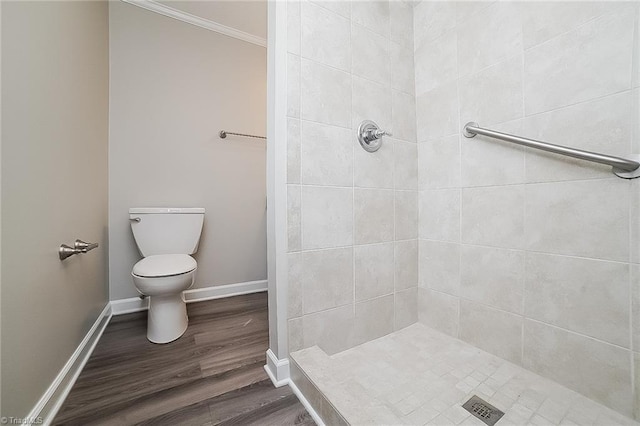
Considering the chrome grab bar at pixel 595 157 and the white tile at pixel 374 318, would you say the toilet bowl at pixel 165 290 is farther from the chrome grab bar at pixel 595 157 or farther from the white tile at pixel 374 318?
the chrome grab bar at pixel 595 157

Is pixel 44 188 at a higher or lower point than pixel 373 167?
lower

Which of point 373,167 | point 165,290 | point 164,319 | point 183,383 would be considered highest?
point 373,167

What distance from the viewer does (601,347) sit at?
74 centimetres

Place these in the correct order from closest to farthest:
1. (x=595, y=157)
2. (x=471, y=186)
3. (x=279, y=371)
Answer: (x=595, y=157) → (x=279, y=371) → (x=471, y=186)

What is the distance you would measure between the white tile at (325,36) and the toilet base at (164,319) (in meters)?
1.36

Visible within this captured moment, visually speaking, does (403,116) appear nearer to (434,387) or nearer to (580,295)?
(580,295)

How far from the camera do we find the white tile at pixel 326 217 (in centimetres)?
97

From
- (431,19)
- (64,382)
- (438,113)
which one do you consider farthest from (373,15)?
(64,382)

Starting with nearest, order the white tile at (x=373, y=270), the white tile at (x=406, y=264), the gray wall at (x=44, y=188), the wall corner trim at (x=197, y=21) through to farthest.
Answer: the gray wall at (x=44, y=188)
the white tile at (x=373, y=270)
the white tile at (x=406, y=264)
the wall corner trim at (x=197, y=21)

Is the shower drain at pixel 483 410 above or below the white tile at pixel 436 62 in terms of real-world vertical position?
below

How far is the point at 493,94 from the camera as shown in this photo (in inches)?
38.8

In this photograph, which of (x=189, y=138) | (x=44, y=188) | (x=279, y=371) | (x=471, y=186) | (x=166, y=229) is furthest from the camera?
(x=189, y=138)

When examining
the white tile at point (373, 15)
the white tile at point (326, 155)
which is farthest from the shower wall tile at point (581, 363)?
the white tile at point (373, 15)

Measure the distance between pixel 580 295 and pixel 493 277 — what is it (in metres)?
0.25
